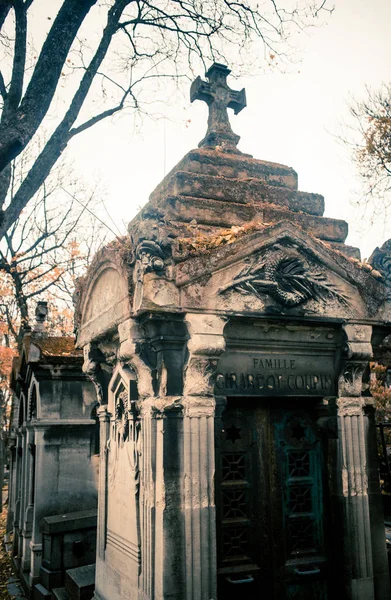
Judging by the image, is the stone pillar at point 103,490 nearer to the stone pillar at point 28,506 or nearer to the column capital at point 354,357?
the column capital at point 354,357

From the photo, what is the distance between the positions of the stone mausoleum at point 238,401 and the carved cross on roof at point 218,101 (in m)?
0.52

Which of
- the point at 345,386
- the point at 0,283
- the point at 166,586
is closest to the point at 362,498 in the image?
the point at 345,386

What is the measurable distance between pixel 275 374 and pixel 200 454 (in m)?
1.12

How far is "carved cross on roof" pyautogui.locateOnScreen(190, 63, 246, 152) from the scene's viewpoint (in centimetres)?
617

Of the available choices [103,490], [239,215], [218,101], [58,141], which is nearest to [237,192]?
[239,215]

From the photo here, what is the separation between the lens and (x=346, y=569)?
16.0 feet

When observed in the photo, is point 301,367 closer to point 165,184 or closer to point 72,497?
point 165,184

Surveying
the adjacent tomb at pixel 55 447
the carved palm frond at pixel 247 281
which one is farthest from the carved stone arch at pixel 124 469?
the adjacent tomb at pixel 55 447

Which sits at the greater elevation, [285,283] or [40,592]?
[285,283]

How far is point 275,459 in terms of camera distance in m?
5.11

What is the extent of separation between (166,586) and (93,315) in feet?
10.2

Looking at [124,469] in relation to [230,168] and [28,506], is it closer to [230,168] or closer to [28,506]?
[230,168]

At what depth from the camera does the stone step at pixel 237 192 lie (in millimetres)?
5371

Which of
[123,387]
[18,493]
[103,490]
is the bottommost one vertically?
[18,493]
